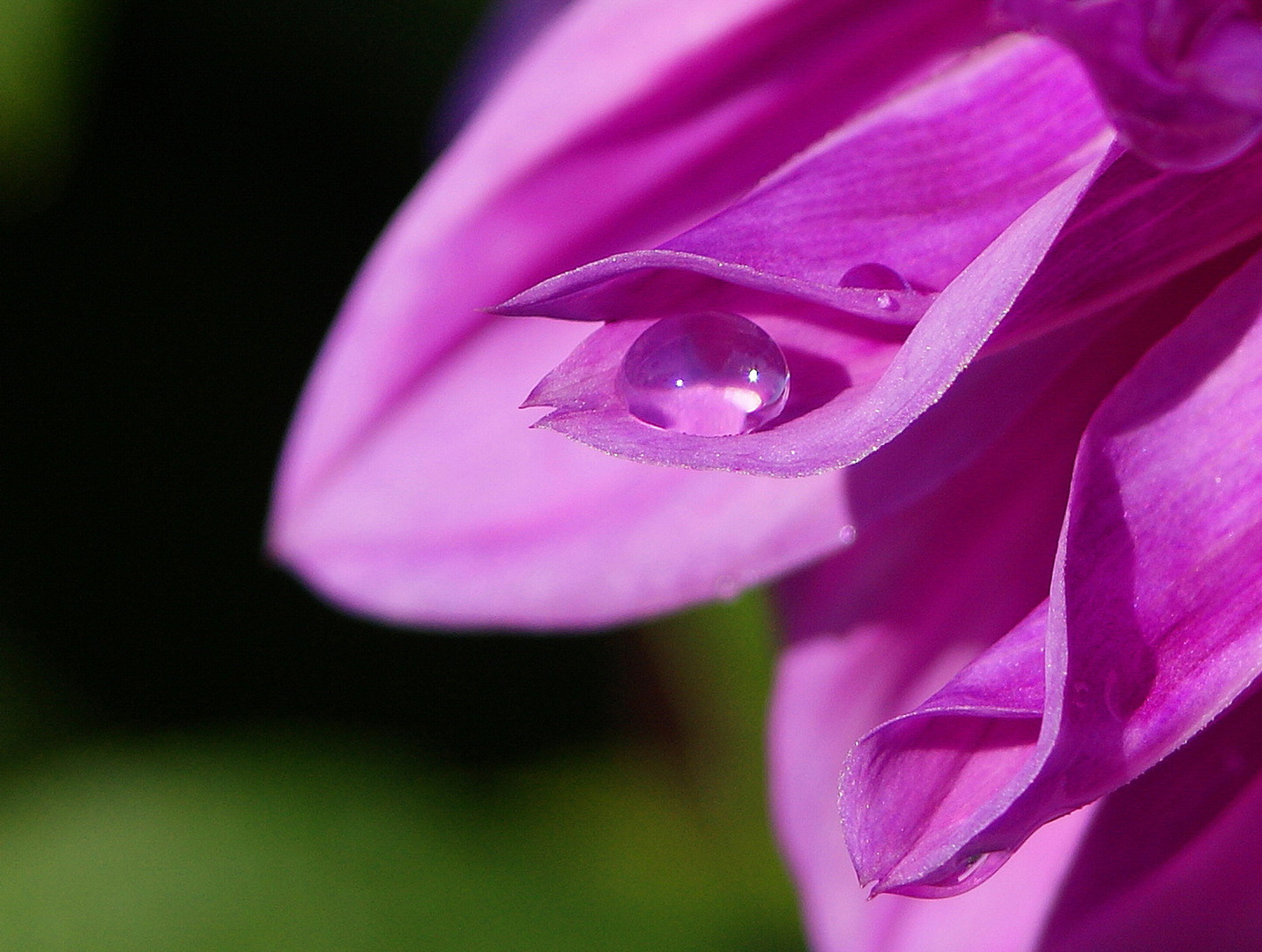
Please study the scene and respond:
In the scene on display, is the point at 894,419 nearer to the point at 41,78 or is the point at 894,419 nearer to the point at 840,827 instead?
the point at 840,827

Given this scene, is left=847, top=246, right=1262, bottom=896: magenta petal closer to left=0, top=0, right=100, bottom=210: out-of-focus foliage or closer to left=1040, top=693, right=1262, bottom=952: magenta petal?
left=1040, top=693, right=1262, bottom=952: magenta petal

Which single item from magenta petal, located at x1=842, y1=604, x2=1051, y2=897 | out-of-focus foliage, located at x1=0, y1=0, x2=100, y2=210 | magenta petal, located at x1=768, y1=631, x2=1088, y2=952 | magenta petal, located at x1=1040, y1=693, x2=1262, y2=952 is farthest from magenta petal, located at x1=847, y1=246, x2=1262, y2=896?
out-of-focus foliage, located at x1=0, y1=0, x2=100, y2=210

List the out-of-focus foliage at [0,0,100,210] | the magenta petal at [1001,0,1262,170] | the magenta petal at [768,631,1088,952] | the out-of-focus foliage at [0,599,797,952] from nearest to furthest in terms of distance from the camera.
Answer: the magenta petal at [1001,0,1262,170] → the magenta petal at [768,631,1088,952] → the out-of-focus foliage at [0,0,100,210] → the out-of-focus foliage at [0,599,797,952]

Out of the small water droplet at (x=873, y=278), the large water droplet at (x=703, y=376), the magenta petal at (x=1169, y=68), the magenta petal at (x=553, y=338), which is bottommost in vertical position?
the magenta petal at (x=553, y=338)

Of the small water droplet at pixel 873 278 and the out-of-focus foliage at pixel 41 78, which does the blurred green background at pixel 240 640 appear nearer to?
the out-of-focus foliage at pixel 41 78

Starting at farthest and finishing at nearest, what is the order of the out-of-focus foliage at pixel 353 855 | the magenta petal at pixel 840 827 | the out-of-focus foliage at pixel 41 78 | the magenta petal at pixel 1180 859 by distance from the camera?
the out-of-focus foliage at pixel 353 855, the out-of-focus foliage at pixel 41 78, the magenta petal at pixel 840 827, the magenta petal at pixel 1180 859

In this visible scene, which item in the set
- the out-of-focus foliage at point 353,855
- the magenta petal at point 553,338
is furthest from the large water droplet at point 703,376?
the out-of-focus foliage at point 353,855
